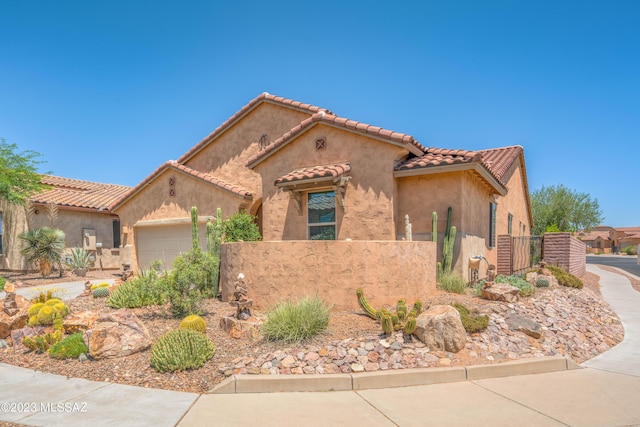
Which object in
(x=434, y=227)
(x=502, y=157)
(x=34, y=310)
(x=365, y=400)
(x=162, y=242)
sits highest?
(x=502, y=157)

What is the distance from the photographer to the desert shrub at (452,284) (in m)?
10.0

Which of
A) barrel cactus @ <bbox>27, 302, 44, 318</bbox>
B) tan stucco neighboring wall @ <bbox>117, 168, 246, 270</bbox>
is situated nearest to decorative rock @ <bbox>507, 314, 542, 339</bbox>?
barrel cactus @ <bbox>27, 302, 44, 318</bbox>

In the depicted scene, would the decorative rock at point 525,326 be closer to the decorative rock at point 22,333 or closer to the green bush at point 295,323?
the green bush at point 295,323

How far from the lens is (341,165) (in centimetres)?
1214

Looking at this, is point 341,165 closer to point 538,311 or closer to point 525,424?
point 538,311

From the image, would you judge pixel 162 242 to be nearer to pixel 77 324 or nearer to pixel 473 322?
pixel 77 324

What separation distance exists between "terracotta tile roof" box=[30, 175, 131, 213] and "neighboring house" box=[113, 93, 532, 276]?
4594mm

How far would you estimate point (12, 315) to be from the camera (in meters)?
8.62

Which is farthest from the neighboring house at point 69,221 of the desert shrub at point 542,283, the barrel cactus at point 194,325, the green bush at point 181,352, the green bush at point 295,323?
the desert shrub at point 542,283

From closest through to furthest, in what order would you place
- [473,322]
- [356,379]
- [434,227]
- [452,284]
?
[356,379] → [473,322] → [452,284] → [434,227]

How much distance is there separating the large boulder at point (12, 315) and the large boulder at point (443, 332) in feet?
26.6

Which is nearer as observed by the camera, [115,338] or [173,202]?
[115,338]

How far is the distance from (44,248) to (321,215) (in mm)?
13712

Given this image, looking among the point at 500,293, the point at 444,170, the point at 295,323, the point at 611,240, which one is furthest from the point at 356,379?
the point at 611,240
